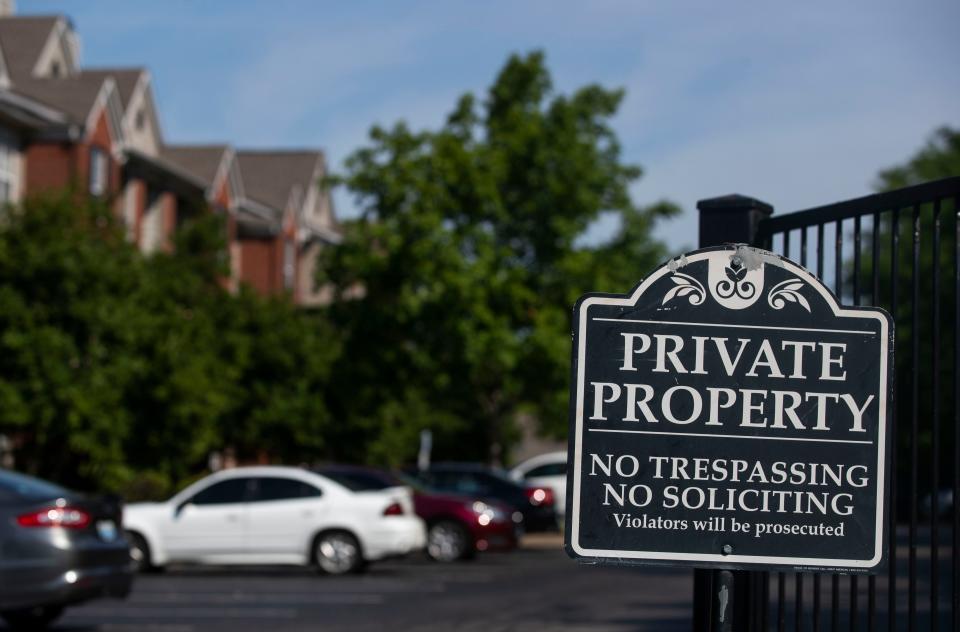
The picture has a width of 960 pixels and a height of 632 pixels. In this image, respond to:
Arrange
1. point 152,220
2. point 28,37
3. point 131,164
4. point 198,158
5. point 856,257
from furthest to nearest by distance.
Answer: point 198,158, point 152,220, point 131,164, point 28,37, point 856,257

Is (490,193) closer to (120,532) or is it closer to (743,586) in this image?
(120,532)

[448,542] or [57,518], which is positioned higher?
[57,518]

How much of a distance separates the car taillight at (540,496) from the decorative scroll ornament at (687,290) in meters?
26.8

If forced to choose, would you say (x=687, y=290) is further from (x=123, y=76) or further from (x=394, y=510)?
(x=123, y=76)

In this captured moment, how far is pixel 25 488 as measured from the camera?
40.3ft

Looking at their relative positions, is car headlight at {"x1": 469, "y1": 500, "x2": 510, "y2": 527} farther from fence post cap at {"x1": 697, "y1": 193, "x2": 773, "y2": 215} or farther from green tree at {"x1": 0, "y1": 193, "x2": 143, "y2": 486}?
fence post cap at {"x1": 697, "y1": 193, "x2": 773, "y2": 215}

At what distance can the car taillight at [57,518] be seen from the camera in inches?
468

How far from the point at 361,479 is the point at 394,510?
1.07 m

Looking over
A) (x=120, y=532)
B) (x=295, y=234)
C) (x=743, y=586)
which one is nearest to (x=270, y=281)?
(x=295, y=234)

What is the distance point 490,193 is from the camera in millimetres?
34438

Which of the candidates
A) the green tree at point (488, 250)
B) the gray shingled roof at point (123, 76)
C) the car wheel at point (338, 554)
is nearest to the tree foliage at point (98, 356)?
the green tree at point (488, 250)

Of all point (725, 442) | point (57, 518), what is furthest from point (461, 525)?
point (725, 442)

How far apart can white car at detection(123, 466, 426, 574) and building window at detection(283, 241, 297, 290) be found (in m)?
32.6

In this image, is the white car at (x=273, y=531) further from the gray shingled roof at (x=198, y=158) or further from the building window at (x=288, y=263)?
→ the building window at (x=288, y=263)
